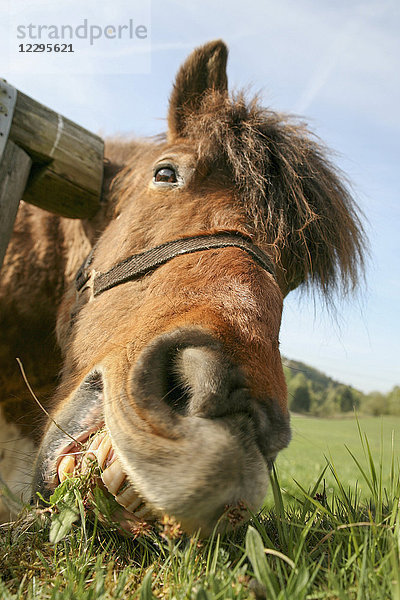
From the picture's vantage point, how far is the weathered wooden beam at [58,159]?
2.62 m

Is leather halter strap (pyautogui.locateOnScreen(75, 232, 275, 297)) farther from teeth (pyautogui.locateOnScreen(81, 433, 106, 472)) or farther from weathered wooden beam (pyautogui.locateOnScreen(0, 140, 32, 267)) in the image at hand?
teeth (pyautogui.locateOnScreen(81, 433, 106, 472))

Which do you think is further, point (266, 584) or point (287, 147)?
point (287, 147)

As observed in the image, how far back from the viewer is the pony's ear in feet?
10.2

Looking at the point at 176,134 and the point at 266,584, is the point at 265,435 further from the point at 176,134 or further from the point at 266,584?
the point at 176,134

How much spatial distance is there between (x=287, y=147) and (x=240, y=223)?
744 millimetres

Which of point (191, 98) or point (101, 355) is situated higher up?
point (191, 98)

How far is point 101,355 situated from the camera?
181 centimetres

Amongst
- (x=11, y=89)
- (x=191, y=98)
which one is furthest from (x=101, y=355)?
(x=191, y=98)

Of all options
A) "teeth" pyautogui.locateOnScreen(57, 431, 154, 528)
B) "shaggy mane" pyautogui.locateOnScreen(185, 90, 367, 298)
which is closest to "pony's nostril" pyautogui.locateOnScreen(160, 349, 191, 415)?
"teeth" pyautogui.locateOnScreen(57, 431, 154, 528)

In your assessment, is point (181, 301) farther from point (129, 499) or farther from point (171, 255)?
point (129, 499)

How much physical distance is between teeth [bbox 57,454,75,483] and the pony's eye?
1.61 meters

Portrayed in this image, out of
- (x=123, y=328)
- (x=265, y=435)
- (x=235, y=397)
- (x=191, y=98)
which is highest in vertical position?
(x=191, y=98)

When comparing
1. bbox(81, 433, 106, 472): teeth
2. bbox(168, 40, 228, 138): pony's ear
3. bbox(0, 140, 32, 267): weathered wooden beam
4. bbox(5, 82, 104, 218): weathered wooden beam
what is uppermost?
bbox(168, 40, 228, 138): pony's ear

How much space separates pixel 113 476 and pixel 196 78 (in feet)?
9.03
